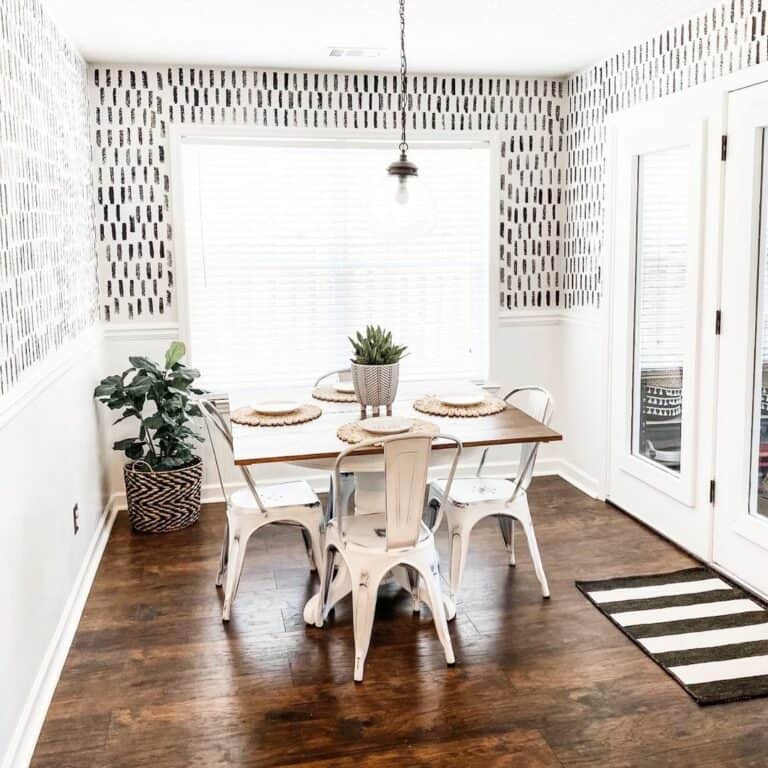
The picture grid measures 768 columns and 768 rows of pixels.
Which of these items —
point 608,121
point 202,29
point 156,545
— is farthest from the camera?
Answer: point 608,121

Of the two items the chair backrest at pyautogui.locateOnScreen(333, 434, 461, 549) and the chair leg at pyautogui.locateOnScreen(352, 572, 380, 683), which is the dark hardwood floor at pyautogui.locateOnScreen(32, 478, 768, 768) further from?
the chair backrest at pyautogui.locateOnScreen(333, 434, 461, 549)

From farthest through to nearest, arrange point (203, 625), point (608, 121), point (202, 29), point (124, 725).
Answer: point (608, 121)
point (202, 29)
point (203, 625)
point (124, 725)

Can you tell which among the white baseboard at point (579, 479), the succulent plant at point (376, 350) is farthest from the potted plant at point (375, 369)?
the white baseboard at point (579, 479)

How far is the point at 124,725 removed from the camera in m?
2.54

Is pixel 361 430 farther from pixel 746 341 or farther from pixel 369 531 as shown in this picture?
pixel 746 341

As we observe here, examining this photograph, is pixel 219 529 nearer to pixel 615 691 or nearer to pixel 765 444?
pixel 615 691

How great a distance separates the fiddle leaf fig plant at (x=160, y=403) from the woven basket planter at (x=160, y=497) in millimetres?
68

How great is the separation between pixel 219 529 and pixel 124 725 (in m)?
1.85

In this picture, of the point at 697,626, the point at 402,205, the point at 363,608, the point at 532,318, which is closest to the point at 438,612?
the point at 363,608

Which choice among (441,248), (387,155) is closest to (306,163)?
(387,155)

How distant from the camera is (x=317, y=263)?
488 centimetres

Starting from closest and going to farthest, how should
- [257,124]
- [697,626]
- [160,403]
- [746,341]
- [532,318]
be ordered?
[697,626]
[746,341]
[160,403]
[257,124]
[532,318]

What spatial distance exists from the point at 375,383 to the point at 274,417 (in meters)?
0.41

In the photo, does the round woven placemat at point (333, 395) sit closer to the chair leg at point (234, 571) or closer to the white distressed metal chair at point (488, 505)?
the white distressed metal chair at point (488, 505)
